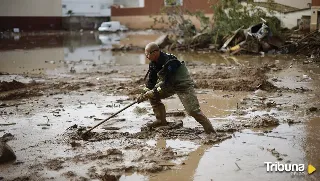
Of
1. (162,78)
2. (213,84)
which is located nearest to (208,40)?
(213,84)

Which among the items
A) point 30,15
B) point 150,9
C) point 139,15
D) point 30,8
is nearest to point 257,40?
point 150,9

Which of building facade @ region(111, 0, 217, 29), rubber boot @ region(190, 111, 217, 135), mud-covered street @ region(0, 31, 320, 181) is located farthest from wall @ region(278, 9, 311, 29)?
building facade @ region(111, 0, 217, 29)

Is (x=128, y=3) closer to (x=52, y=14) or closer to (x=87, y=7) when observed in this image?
(x=87, y=7)

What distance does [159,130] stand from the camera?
573cm

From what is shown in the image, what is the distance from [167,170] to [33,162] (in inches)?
64.3

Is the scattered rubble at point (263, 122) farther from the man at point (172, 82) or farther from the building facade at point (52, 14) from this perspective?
the building facade at point (52, 14)

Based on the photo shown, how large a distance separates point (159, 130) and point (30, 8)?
1508 inches

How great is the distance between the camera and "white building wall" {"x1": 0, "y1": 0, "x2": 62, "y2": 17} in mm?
38594

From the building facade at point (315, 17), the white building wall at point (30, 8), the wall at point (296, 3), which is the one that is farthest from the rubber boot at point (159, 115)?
the white building wall at point (30, 8)

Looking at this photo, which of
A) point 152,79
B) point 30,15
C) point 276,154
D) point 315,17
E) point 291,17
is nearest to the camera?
point 276,154

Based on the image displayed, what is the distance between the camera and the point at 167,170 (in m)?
4.28

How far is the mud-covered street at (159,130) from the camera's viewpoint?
4309mm

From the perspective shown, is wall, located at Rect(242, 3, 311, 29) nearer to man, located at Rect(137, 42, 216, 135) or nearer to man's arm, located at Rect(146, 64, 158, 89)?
man's arm, located at Rect(146, 64, 158, 89)

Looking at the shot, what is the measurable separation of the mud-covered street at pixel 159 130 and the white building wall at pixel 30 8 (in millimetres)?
30817
